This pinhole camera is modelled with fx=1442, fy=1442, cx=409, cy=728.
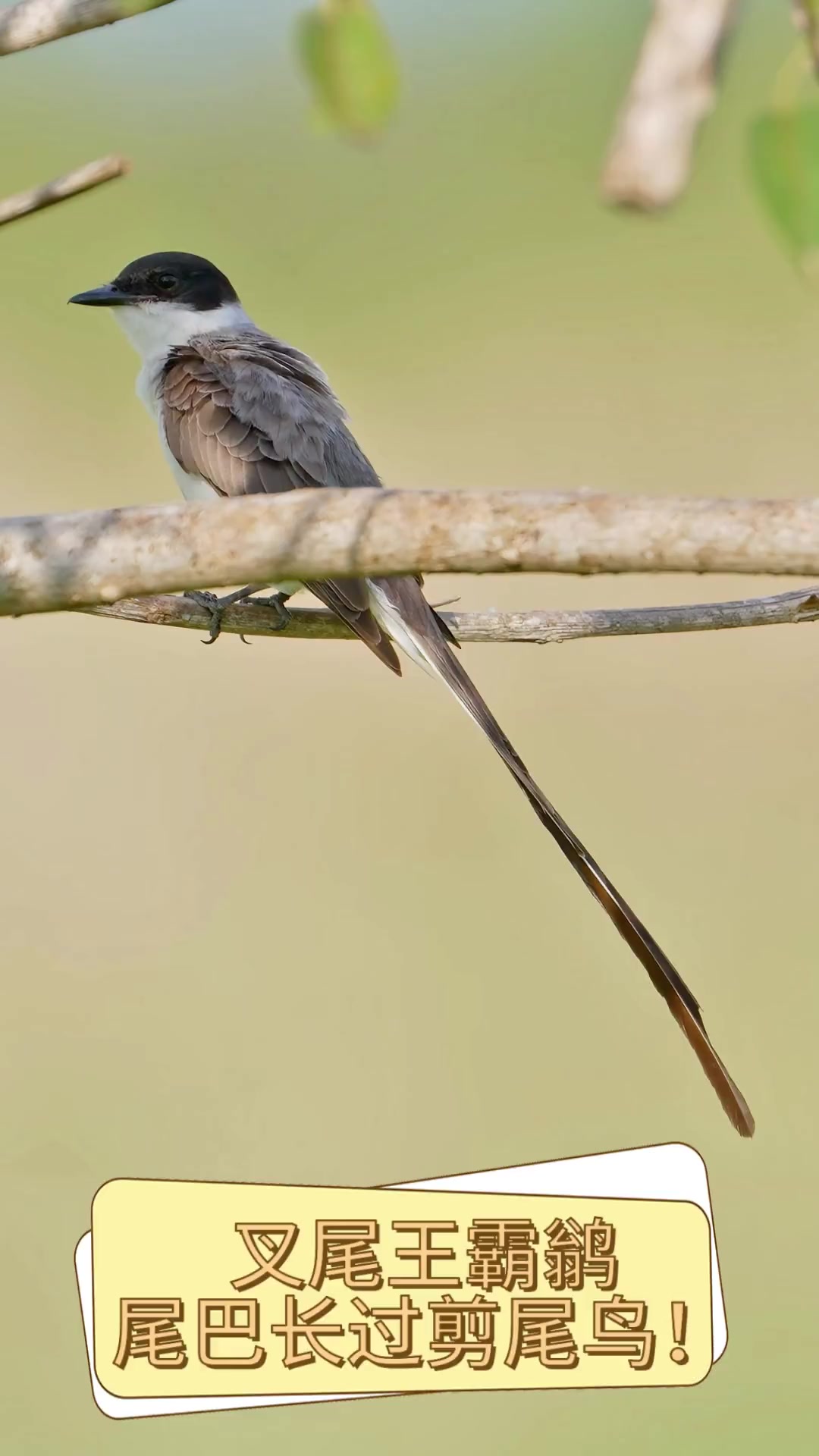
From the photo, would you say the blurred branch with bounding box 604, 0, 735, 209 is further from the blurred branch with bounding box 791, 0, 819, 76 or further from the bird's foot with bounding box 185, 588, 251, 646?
the bird's foot with bounding box 185, 588, 251, 646

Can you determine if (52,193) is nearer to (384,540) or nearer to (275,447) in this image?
(384,540)

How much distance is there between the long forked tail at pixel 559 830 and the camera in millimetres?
1870

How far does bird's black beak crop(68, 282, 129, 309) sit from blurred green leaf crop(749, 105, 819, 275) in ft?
8.02

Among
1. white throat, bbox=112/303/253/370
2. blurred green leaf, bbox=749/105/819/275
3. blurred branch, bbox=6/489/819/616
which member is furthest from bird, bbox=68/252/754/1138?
blurred green leaf, bbox=749/105/819/275

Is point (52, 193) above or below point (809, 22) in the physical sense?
above

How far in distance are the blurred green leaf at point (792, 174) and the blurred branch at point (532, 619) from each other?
→ 134 centimetres

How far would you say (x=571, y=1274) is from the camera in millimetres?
2541

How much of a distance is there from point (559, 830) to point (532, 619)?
473mm

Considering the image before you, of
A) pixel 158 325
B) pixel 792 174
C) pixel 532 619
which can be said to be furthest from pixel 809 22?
pixel 158 325

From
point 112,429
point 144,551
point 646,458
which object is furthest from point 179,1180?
point 646,458

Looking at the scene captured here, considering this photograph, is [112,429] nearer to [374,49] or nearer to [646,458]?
[646,458]

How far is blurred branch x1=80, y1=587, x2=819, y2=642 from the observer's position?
217 centimetres

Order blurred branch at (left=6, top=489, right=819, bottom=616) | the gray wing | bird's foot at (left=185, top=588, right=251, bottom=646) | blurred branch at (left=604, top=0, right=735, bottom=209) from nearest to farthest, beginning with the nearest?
blurred branch at (left=604, top=0, right=735, bottom=209) → blurred branch at (left=6, top=489, right=819, bottom=616) → bird's foot at (left=185, top=588, right=251, bottom=646) → the gray wing

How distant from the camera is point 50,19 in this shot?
1323mm
